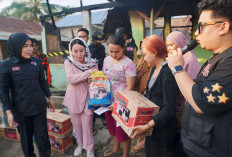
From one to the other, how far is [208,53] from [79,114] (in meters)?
5.49

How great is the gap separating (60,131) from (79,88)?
0.97 meters

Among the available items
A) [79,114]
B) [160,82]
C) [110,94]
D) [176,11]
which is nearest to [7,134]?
[79,114]

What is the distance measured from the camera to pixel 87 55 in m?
2.61

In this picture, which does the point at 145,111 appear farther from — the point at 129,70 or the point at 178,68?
the point at 129,70

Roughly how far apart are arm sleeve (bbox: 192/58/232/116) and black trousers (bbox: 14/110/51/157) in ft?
7.39

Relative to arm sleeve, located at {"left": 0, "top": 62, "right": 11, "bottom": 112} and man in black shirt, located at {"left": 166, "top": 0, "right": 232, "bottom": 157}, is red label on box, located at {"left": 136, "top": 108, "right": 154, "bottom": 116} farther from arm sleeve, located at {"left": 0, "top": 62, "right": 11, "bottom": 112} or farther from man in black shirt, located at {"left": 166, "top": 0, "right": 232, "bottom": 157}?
arm sleeve, located at {"left": 0, "top": 62, "right": 11, "bottom": 112}

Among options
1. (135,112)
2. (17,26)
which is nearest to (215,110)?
(135,112)

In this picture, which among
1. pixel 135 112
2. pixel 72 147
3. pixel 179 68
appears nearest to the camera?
pixel 179 68

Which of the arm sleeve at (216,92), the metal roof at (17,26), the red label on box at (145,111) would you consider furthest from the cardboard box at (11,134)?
the metal roof at (17,26)

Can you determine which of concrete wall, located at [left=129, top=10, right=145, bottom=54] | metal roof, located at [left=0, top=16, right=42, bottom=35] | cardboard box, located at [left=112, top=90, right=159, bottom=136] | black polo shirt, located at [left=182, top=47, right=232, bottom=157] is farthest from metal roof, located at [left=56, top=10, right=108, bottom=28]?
black polo shirt, located at [left=182, top=47, right=232, bottom=157]

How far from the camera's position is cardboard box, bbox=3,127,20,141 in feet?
10.6

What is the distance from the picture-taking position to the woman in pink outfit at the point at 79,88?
2434 millimetres

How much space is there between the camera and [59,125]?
2.79m

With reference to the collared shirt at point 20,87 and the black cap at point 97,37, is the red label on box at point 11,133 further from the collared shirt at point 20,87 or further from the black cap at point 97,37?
the black cap at point 97,37
